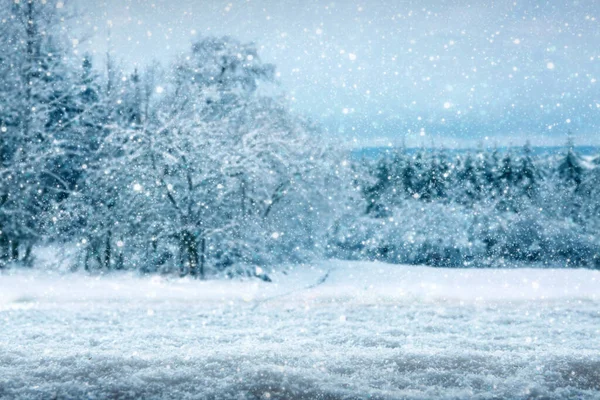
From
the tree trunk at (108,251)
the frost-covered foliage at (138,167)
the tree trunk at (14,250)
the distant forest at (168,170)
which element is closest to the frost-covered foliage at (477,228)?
the distant forest at (168,170)

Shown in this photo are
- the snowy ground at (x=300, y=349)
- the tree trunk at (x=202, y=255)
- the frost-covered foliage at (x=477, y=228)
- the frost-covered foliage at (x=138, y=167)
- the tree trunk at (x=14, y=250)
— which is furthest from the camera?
the frost-covered foliage at (x=477, y=228)

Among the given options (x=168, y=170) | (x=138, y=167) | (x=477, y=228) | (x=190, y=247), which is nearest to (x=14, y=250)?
(x=138, y=167)

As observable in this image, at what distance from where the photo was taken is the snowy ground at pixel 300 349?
317cm

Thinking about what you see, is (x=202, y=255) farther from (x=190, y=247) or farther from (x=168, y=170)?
(x=168, y=170)

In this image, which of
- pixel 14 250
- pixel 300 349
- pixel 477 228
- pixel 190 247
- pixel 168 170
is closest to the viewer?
pixel 300 349

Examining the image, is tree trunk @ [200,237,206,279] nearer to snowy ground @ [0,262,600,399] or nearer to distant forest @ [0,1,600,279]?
A: distant forest @ [0,1,600,279]

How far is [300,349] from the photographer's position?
4309 millimetres

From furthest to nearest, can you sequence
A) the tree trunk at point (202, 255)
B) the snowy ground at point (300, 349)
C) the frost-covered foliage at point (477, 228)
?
the frost-covered foliage at point (477, 228)
the tree trunk at point (202, 255)
the snowy ground at point (300, 349)

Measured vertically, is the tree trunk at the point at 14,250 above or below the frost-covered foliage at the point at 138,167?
below

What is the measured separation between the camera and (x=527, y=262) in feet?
61.6

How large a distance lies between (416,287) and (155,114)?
831 cm

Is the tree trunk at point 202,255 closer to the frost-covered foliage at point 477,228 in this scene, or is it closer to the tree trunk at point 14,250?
the tree trunk at point 14,250

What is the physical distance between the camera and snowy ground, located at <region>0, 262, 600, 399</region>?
125 inches

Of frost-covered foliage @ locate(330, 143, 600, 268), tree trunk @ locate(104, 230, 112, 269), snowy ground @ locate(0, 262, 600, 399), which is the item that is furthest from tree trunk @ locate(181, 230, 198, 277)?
frost-covered foliage @ locate(330, 143, 600, 268)
